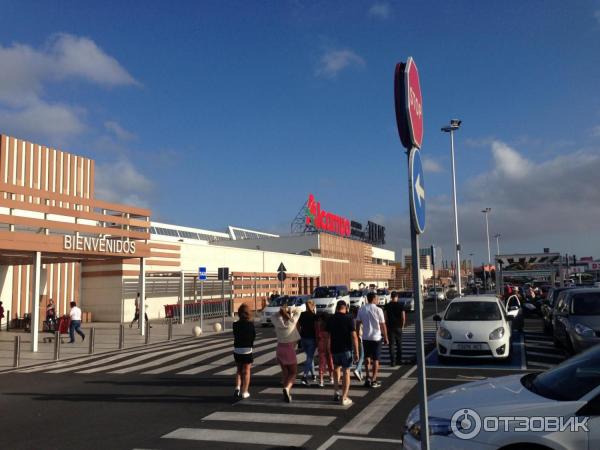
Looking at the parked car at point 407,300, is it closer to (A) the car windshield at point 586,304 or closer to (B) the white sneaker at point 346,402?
(A) the car windshield at point 586,304

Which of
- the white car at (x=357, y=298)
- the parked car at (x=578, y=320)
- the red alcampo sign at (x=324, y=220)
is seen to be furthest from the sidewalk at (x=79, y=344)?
the red alcampo sign at (x=324, y=220)

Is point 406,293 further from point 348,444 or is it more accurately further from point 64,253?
point 348,444

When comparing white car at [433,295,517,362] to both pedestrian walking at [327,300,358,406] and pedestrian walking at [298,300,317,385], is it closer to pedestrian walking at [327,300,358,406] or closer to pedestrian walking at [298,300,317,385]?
pedestrian walking at [298,300,317,385]

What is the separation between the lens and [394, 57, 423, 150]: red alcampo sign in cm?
369

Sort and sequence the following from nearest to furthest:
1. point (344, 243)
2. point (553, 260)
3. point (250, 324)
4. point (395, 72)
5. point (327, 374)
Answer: point (395, 72)
point (250, 324)
point (327, 374)
point (553, 260)
point (344, 243)

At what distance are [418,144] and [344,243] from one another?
68472 millimetres

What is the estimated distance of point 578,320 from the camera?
12109 mm

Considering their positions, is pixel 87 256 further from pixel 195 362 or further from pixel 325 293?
pixel 325 293

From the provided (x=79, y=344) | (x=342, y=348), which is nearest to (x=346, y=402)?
(x=342, y=348)

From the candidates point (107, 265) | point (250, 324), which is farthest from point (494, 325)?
point (107, 265)

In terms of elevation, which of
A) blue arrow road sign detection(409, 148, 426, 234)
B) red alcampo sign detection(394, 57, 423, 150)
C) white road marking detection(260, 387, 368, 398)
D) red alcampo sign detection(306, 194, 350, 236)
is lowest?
white road marking detection(260, 387, 368, 398)

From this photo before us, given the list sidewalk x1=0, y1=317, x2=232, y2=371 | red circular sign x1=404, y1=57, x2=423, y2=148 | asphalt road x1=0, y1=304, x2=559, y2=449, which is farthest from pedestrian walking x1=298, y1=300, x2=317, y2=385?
sidewalk x1=0, y1=317, x2=232, y2=371

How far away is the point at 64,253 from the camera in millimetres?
19812

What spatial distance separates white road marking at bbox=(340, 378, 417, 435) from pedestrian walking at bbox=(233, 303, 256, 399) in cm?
227
